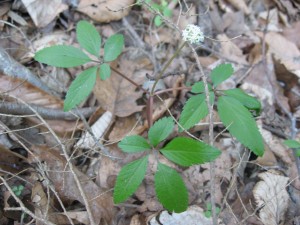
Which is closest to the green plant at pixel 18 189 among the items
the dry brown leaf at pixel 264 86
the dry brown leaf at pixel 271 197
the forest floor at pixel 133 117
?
the forest floor at pixel 133 117

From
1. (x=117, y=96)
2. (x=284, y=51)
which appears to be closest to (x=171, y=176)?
(x=117, y=96)

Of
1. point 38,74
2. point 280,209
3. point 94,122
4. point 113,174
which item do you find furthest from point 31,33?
point 280,209

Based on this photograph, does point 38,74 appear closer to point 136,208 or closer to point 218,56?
point 136,208

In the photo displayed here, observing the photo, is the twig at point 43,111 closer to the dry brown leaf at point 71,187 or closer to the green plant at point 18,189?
the dry brown leaf at point 71,187

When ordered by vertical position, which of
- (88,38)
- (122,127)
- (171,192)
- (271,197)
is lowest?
(271,197)

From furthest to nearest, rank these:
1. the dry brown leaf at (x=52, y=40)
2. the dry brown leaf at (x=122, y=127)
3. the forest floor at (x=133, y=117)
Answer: the dry brown leaf at (x=52, y=40) < the dry brown leaf at (x=122, y=127) < the forest floor at (x=133, y=117)

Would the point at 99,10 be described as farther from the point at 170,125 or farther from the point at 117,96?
the point at 170,125

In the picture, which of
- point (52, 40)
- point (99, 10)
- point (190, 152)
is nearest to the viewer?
point (190, 152)
